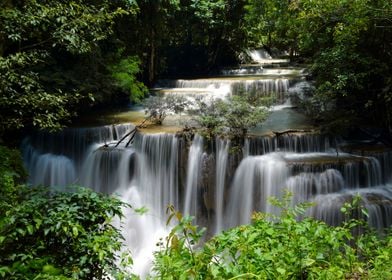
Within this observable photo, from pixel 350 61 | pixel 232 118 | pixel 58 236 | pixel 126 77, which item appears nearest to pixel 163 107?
pixel 126 77

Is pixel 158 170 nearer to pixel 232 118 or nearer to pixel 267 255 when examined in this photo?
pixel 232 118

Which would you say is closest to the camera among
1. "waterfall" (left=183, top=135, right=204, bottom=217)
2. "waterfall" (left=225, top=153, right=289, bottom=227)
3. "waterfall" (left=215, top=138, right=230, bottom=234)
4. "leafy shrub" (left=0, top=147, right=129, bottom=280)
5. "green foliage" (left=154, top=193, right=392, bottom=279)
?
"green foliage" (left=154, top=193, right=392, bottom=279)

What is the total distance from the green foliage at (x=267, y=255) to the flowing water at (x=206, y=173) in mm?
4541

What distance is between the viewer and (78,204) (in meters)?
3.71

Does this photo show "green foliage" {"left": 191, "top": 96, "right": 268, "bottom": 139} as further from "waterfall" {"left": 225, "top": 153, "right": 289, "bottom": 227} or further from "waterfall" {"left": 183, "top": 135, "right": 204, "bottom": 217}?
"waterfall" {"left": 225, "top": 153, "right": 289, "bottom": 227}

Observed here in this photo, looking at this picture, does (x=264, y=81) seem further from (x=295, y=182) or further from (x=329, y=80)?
(x=295, y=182)

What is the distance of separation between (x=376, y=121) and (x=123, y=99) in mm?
8416

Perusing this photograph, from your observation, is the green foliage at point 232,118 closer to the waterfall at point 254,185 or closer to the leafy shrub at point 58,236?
the waterfall at point 254,185

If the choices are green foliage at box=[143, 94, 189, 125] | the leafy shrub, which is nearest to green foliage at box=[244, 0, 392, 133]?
green foliage at box=[143, 94, 189, 125]

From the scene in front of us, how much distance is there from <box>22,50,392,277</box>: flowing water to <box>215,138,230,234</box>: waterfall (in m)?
0.02

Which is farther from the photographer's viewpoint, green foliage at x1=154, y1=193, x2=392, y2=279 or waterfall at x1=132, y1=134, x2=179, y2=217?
waterfall at x1=132, y1=134, x2=179, y2=217

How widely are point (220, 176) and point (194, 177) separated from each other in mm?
636

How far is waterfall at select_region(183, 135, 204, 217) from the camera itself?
29.1 feet

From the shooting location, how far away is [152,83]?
1570 cm
